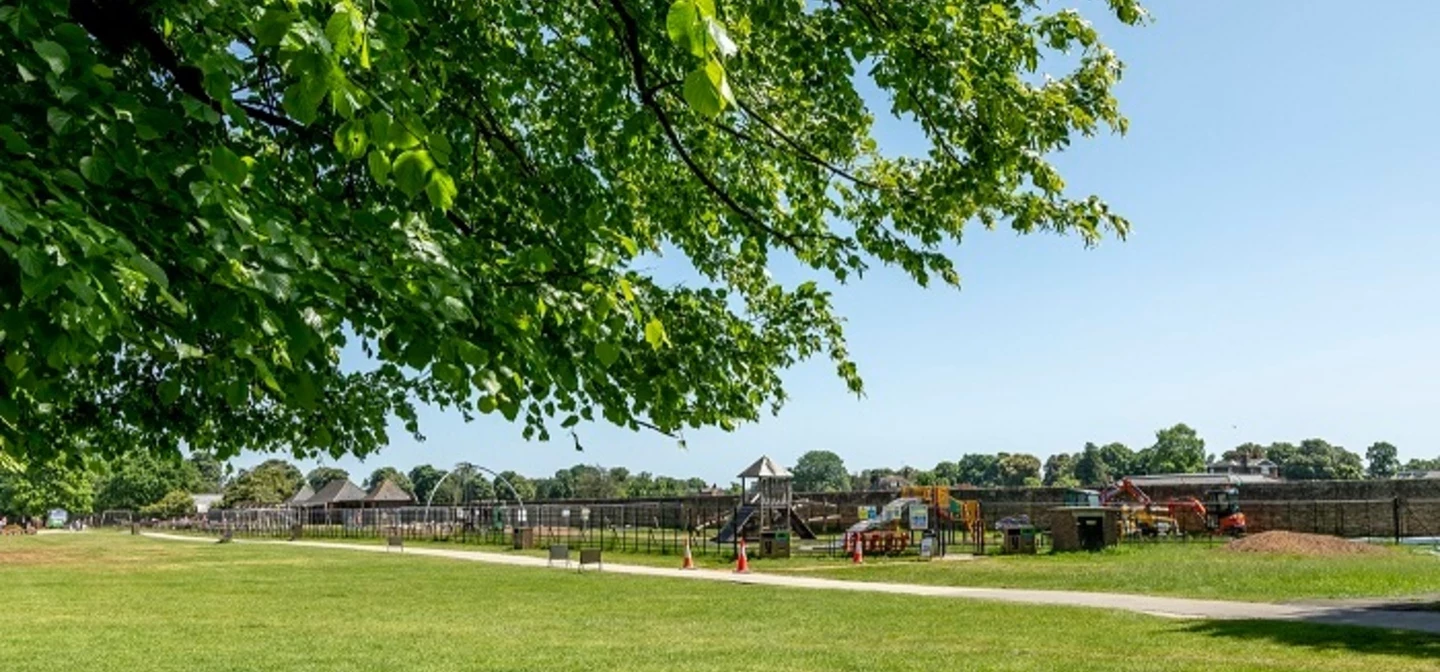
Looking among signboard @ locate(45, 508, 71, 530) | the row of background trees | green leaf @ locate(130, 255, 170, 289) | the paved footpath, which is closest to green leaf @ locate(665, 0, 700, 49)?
green leaf @ locate(130, 255, 170, 289)

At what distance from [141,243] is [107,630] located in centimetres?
1677

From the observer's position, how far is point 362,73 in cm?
482

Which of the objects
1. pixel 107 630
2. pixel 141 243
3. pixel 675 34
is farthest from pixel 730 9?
pixel 107 630

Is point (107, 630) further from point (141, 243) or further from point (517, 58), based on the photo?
point (141, 243)

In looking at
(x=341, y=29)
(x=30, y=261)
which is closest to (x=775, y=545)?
(x=30, y=261)

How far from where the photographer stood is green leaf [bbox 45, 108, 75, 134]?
411 centimetres

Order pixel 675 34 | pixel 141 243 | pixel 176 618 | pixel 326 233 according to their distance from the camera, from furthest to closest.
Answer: pixel 176 618, pixel 326 233, pixel 141 243, pixel 675 34

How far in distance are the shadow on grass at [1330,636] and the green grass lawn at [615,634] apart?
1.3 inches

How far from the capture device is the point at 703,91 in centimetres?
301

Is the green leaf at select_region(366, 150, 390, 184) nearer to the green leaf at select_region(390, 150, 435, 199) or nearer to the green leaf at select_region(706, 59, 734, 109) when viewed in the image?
the green leaf at select_region(390, 150, 435, 199)

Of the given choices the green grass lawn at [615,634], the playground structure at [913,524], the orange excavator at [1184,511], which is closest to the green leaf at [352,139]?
the green grass lawn at [615,634]

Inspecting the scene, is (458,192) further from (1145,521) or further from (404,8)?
(1145,521)

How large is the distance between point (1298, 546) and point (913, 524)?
10.5m

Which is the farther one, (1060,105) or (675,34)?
(1060,105)
